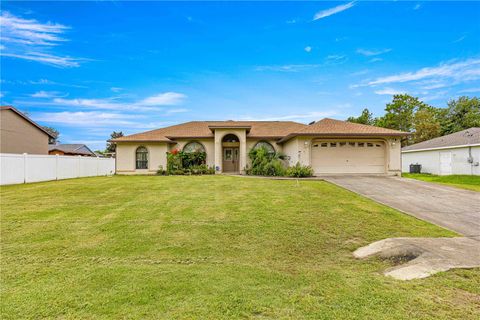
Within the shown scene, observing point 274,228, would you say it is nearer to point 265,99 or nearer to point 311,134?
point 311,134

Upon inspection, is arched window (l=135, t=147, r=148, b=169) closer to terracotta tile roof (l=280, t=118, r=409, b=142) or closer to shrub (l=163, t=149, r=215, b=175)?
shrub (l=163, t=149, r=215, b=175)

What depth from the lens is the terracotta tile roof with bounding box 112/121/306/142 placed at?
19.2 metres

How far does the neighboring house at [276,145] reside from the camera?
1579 cm

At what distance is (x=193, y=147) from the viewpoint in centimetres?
1980

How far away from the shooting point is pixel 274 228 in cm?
539

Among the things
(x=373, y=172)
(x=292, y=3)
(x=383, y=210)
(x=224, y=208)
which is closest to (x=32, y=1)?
(x=292, y=3)

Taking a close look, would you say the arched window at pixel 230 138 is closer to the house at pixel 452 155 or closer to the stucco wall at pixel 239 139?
the stucco wall at pixel 239 139

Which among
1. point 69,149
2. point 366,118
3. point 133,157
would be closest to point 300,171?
point 133,157

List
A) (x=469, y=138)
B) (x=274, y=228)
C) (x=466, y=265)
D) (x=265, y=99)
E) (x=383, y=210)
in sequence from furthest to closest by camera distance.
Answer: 1. (x=265, y=99)
2. (x=469, y=138)
3. (x=383, y=210)
4. (x=274, y=228)
5. (x=466, y=265)

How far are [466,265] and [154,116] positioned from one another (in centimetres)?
2840

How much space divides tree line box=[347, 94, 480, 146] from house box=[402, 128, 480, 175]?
45.0 feet

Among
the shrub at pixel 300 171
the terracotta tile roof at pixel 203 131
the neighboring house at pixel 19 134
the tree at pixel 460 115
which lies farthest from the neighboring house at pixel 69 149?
the tree at pixel 460 115

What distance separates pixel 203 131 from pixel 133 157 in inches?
242

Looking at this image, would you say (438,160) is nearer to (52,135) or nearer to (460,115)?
(460,115)
